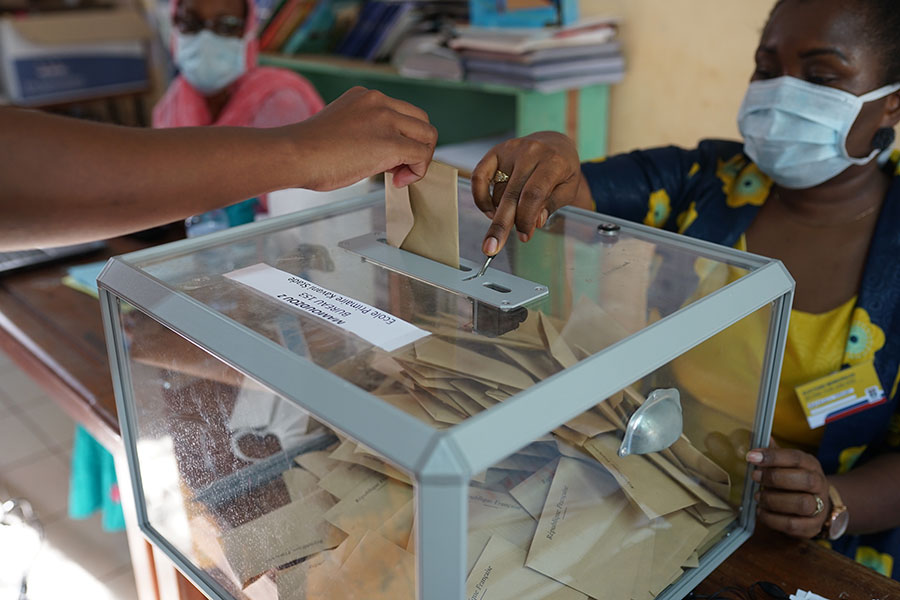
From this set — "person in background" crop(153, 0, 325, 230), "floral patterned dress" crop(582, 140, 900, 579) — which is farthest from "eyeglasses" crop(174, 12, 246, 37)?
"floral patterned dress" crop(582, 140, 900, 579)

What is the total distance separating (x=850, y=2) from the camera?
1.14 meters

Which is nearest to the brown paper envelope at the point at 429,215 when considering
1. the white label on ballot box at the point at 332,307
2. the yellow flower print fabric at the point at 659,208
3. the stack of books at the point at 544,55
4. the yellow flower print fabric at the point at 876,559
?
the white label on ballot box at the point at 332,307

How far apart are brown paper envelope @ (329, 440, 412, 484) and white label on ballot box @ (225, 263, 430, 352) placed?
0.32 ft

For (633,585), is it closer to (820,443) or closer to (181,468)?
(181,468)

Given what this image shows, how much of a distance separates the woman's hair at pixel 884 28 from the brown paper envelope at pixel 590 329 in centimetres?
74

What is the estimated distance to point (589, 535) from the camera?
70 cm

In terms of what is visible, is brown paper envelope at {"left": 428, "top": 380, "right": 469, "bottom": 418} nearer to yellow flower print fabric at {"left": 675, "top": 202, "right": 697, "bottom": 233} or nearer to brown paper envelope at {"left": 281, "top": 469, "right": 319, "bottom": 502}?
brown paper envelope at {"left": 281, "top": 469, "right": 319, "bottom": 502}

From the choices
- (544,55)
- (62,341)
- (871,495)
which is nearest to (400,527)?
(871,495)

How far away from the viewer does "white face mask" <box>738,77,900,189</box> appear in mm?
1177

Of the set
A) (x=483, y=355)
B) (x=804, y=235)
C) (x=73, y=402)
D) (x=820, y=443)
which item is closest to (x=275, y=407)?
(x=483, y=355)

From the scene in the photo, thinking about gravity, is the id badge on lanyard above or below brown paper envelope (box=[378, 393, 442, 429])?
below

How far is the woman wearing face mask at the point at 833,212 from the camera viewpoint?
3.67 feet

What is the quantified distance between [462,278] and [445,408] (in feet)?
0.75

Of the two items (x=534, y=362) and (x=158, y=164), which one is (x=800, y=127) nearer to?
(x=534, y=362)
